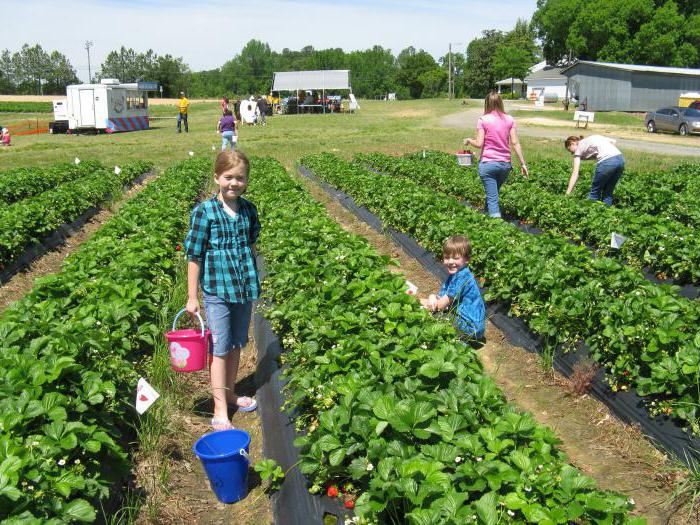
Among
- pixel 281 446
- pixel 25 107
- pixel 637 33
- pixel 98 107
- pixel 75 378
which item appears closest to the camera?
pixel 75 378

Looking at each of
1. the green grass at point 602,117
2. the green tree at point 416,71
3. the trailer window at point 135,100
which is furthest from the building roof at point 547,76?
the trailer window at point 135,100

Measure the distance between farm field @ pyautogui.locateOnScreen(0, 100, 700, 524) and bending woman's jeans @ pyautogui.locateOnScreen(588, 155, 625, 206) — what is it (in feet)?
2.98

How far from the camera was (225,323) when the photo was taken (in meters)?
4.12

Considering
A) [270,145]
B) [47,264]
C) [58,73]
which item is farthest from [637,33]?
[58,73]

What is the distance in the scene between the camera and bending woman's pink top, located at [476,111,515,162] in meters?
7.98

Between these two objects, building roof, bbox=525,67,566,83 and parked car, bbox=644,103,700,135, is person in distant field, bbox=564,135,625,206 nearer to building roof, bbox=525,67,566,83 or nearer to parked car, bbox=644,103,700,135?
parked car, bbox=644,103,700,135

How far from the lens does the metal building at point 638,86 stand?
44344 mm

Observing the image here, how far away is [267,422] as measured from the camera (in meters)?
4.13

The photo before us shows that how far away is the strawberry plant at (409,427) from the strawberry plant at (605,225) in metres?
3.18

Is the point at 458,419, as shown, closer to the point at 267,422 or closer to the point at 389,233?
the point at 267,422

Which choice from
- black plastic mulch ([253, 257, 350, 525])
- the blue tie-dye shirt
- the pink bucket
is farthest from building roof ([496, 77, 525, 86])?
the pink bucket

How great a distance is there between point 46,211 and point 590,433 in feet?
26.6

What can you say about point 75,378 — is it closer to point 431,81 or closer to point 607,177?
point 607,177

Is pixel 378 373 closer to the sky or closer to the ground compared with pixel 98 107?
closer to the ground
